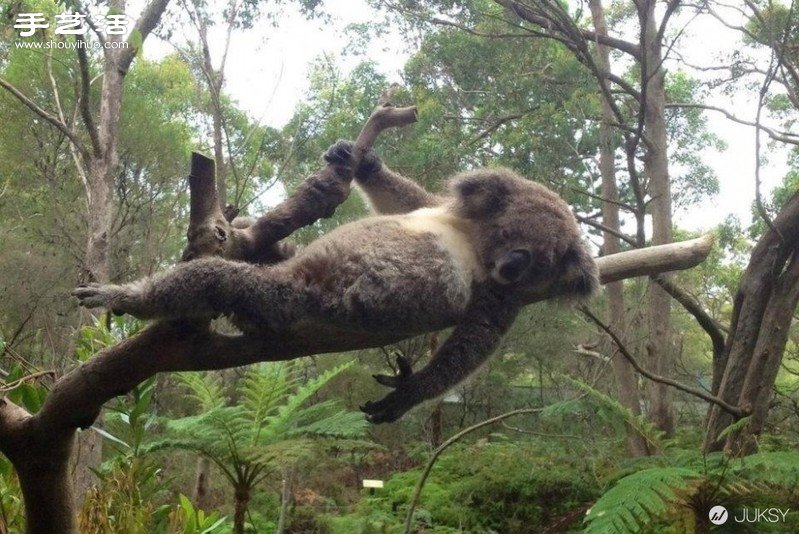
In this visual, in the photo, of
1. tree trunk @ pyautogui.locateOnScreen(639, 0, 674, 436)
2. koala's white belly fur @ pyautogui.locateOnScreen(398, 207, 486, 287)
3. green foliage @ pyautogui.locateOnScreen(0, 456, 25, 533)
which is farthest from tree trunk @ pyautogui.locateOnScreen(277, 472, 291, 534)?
tree trunk @ pyautogui.locateOnScreen(639, 0, 674, 436)

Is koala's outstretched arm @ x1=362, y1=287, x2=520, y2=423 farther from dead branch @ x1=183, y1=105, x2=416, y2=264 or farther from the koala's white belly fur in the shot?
dead branch @ x1=183, y1=105, x2=416, y2=264

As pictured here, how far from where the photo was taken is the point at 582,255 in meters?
2.72

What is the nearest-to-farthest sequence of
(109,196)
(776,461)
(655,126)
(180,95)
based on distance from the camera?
(776,461) < (109,196) < (655,126) < (180,95)

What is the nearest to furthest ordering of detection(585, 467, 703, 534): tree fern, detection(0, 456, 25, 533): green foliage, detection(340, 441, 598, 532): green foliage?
detection(585, 467, 703, 534): tree fern
detection(0, 456, 25, 533): green foliage
detection(340, 441, 598, 532): green foliage

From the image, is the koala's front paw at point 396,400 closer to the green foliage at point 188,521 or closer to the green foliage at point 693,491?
the green foliage at point 693,491

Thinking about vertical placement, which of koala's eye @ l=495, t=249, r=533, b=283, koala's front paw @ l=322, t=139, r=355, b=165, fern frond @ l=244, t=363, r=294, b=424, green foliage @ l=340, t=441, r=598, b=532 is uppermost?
koala's front paw @ l=322, t=139, r=355, b=165

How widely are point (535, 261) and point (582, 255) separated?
24 cm

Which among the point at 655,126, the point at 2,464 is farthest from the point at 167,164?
the point at 2,464

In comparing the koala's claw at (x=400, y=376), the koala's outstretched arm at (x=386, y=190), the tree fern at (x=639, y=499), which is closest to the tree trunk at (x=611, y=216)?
the tree fern at (x=639, y=499)

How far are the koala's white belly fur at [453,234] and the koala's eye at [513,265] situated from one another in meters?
0.13

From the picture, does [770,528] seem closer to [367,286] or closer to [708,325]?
[708,325]

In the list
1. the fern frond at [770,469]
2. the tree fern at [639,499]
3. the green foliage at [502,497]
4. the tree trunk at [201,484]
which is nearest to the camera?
the tree fern at [639,499]

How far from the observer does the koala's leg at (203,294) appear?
198 cm

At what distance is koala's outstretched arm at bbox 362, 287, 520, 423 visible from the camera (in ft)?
7.93
